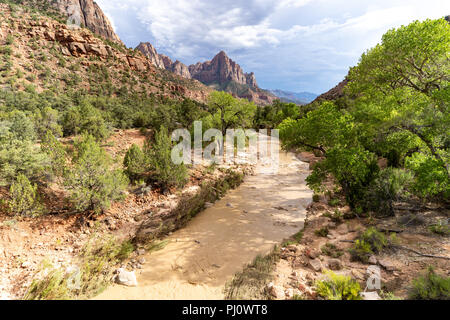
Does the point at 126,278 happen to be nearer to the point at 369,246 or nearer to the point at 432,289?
the point at 432,289

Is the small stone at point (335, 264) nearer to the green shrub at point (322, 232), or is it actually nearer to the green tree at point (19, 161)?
the green shrub at point (322, 232)

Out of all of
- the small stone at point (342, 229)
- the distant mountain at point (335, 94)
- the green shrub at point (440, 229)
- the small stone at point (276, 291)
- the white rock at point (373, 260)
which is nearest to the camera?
the small stone at point (276, 291)

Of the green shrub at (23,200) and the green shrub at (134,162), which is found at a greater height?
the green shrub at (134,162)

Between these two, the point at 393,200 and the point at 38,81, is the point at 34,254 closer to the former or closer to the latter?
the point at 393,200

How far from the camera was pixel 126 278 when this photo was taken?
16.1 ft

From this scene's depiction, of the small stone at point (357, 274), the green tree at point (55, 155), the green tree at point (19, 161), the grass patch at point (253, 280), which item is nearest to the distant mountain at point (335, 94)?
the small stone at point (357, 274)

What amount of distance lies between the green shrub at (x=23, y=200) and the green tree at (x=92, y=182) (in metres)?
0.98

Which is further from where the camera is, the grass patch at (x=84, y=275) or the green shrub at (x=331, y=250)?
the green shrub at (x=331, y=250)

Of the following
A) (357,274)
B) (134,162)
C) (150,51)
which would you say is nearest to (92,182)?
(134,162)

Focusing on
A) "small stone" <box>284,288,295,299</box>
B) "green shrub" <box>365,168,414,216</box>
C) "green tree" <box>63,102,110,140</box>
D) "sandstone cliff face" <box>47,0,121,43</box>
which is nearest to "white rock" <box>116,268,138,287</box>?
"small stone" <box>284,288,295,299</box>

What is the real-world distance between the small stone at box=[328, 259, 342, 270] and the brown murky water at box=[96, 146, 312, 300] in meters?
2.07

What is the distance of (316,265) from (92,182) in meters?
8.40

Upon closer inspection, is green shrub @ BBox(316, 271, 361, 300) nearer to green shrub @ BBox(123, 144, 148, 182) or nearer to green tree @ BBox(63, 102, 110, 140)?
green shrub @ BBox(123, 144, 148, 182)

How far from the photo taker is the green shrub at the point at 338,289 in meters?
3.79
